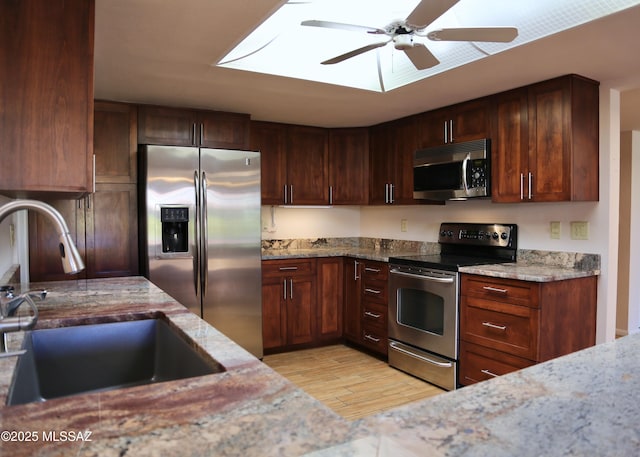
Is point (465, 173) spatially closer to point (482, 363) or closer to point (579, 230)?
point (579, 230)

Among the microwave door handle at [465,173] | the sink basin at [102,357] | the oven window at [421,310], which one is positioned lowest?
the oven window at [421,310]

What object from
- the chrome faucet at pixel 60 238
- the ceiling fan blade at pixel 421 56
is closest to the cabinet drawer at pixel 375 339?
the ceiling fan blade at pixel 421 56

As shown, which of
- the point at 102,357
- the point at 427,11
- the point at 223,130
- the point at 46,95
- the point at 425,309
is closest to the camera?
the point at 46,95

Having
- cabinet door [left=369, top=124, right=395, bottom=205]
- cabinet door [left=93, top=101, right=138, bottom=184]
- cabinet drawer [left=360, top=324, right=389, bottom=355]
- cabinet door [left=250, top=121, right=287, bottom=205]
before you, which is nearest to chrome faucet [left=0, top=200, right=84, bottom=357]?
cabinet door [left=93, top=101, right=138, bottom=184]

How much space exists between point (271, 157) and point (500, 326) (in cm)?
259

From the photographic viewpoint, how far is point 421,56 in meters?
2.25

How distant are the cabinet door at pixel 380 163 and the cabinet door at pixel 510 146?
3.85ft

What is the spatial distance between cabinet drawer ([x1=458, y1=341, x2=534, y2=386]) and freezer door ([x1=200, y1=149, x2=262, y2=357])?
1676 mm

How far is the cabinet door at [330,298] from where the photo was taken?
14.3 feet

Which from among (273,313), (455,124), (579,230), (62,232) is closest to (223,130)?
(273,313)

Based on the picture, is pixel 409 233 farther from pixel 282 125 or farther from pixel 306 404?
pixel 306 404

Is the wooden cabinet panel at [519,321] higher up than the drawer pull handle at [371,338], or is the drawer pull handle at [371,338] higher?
the wooden cabinet panel at [519,321]

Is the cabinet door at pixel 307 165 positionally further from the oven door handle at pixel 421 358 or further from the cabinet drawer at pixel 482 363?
the cabinet drawer at pixel 482 363

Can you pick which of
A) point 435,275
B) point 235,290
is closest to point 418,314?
point 435,275
